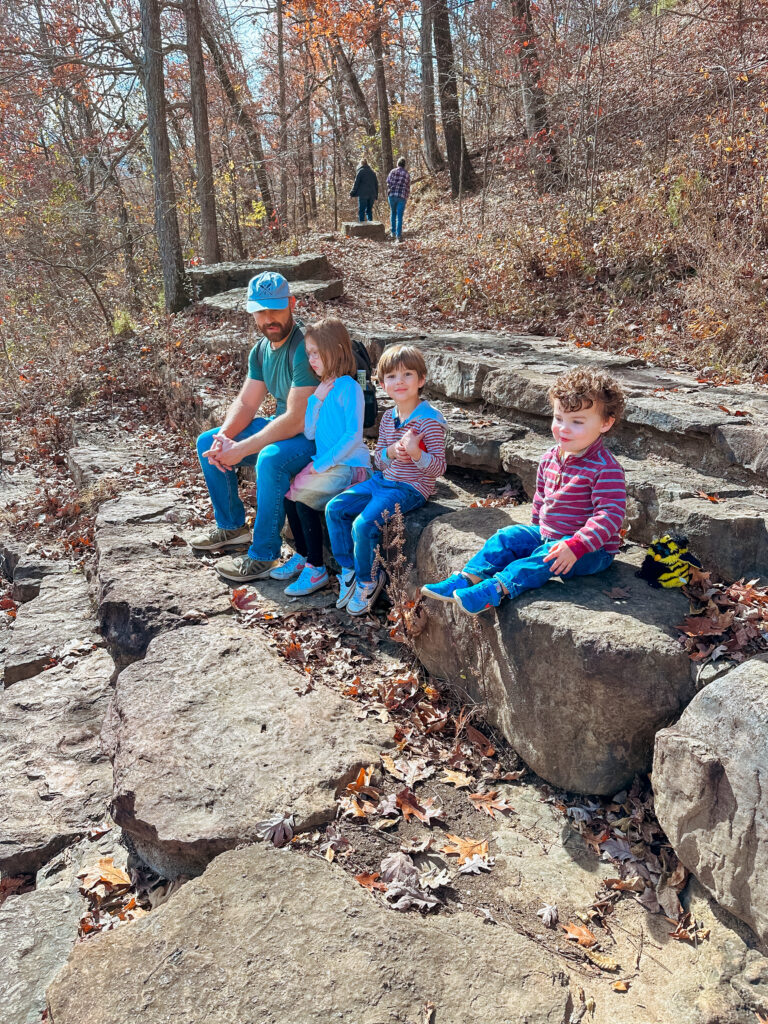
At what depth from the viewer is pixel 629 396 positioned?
4.80 metres

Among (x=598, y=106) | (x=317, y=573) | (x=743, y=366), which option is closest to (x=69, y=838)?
(x=317, y=573)

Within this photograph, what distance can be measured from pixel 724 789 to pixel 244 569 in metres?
3.19

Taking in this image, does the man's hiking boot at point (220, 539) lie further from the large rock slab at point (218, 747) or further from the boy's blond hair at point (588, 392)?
the boy's blond hair at point (588, 392)

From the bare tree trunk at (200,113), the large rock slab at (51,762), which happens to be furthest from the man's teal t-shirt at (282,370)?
the bare tree trunk at (200,113)

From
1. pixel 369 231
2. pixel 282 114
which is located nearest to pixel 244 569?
pixel 369 231

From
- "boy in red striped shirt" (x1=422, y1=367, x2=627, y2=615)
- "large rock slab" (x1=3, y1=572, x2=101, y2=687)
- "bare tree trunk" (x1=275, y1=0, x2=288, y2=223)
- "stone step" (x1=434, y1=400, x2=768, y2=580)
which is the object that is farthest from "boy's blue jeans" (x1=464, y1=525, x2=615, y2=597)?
"bare tree trunk" (x1=275, y1=0, x2=288, y2=223)

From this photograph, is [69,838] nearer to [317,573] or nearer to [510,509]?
[317,573]

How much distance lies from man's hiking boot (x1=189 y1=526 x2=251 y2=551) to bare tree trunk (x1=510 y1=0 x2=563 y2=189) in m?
9.00

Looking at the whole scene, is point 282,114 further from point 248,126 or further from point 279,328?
point 279,328

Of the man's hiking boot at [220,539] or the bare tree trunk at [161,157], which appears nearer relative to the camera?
the man's hiking boot at [220,539]

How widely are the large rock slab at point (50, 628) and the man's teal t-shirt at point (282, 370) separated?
2.19 m

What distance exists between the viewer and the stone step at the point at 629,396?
13.6 feet

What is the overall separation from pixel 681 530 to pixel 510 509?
0.95 meters

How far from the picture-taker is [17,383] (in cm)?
1030
